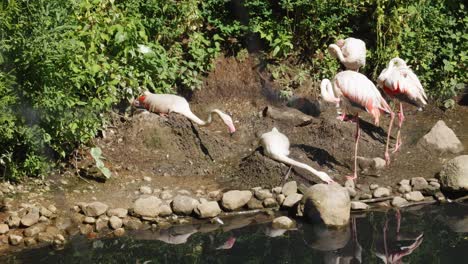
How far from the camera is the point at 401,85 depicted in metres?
7.96

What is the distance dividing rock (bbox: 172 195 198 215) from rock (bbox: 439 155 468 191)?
98.9 inches

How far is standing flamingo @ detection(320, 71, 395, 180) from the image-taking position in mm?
7602

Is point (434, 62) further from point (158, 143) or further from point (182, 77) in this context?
point (158, 143)

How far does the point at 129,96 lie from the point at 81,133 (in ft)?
3.31

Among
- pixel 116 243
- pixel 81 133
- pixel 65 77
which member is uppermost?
pixel 65 77

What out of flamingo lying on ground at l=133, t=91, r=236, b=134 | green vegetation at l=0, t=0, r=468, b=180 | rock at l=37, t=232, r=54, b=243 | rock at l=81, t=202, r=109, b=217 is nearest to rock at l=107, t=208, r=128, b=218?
rock at l=81, t=202, r=109, b=217

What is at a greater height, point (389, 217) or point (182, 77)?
point (182, 77)

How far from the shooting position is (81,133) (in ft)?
22.7

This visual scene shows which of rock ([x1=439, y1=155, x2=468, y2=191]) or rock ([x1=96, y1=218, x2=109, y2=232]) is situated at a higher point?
rock ([x1=439, y1=155, x2=468, y2=191])

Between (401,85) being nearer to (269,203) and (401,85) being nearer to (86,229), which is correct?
(269,203)

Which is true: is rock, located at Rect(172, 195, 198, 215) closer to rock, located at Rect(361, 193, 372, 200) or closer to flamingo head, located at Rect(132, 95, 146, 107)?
flamingo head, located at Rect(132, 95, 146, 107)

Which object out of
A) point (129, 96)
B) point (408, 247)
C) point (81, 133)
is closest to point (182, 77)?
point (129, 96)

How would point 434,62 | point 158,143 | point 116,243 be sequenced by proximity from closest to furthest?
1. point 116,243
2. point 158,143
3. point 434,62

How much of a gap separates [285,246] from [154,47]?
3.03 m
